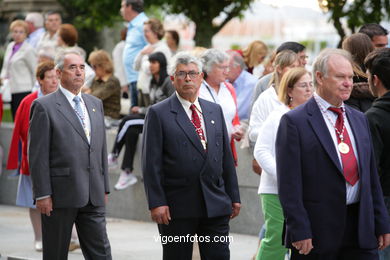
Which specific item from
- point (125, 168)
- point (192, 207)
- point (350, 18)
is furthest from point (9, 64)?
point (192, 207)

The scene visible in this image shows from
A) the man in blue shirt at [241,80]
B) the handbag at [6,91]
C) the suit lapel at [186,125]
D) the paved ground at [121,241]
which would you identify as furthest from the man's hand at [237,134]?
the handbag at [6,91]

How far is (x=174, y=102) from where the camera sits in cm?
782

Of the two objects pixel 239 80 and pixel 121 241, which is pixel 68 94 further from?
pixel 239 80

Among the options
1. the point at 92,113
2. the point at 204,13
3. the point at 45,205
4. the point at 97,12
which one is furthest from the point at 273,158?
the point at 97,12

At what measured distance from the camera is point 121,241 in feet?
38.8

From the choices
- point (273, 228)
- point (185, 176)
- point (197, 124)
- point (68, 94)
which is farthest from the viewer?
point (68, 94)

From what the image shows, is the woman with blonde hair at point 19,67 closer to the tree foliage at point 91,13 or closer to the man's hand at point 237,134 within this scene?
the tree foliage at point 91,13

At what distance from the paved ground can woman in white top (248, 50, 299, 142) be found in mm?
1856

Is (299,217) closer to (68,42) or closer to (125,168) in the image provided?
(125,168)

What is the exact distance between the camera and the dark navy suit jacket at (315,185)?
6449 mm

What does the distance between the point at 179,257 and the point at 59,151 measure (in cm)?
140

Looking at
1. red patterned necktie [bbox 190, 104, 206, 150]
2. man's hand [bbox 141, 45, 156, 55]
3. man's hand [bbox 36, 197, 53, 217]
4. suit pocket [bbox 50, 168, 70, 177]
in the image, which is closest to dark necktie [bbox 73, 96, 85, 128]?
suit pocket [bbox 50, 168, 70, 177]

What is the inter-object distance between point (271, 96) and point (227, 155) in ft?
4.48

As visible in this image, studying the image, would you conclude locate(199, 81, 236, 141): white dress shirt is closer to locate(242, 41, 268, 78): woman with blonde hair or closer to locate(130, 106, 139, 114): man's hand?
locate(130, 106, 139, 114): man's hand
